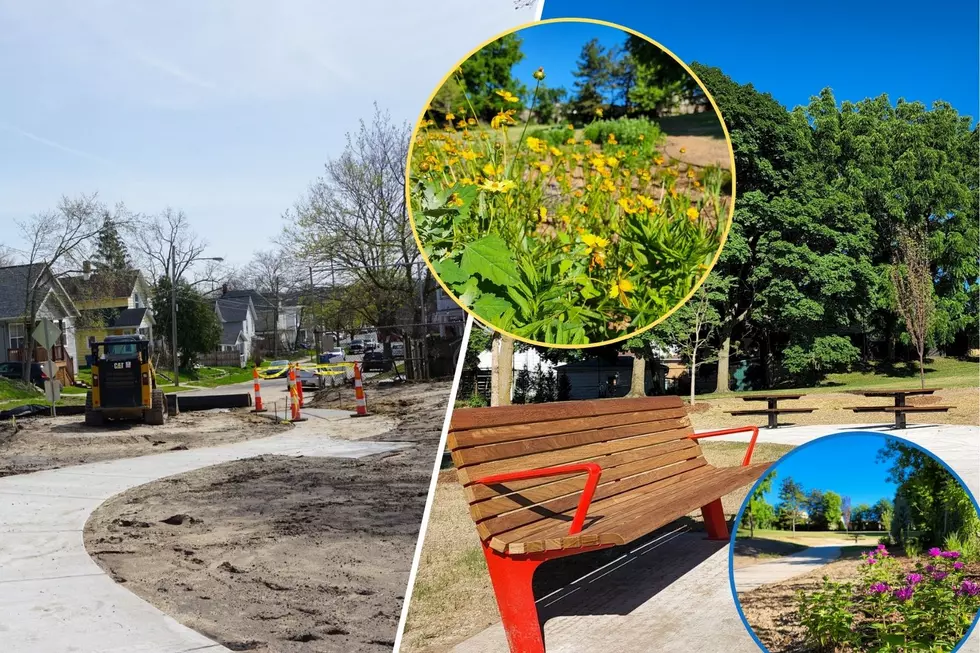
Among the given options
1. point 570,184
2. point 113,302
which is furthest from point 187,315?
point 570,184

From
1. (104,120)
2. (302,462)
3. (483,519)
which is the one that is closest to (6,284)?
(104,120)

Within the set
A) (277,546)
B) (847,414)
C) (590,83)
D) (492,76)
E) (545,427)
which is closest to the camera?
(492,76)

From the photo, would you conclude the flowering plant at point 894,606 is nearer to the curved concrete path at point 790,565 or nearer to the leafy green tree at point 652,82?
the curved concrete path at point 790,565

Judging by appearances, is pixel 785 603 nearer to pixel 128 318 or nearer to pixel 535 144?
pixel 535 144

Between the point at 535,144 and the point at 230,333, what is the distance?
321cm

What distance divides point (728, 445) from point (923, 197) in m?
2.06

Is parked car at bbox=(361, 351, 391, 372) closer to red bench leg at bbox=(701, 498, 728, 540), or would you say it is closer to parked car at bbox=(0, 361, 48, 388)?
parked car at bbox=(0, 361, 48, 388)

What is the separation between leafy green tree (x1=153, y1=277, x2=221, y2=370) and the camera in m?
5.11

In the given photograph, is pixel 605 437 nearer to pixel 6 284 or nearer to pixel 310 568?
pixel 310 568

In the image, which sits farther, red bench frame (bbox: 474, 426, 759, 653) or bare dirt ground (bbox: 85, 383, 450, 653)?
bare dirt ground (bbox: 85, 383, 450, 653)

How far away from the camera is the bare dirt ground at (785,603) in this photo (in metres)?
2.31

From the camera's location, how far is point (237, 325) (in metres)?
5.18

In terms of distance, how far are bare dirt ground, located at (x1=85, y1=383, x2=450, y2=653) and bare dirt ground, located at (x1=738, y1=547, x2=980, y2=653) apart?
1.73 m

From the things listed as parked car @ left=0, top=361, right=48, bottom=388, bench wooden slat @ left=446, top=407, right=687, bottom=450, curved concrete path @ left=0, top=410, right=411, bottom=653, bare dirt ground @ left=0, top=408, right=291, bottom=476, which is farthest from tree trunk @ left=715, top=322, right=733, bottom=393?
parked car @ left=0, top=361, right=48, bottom=388
